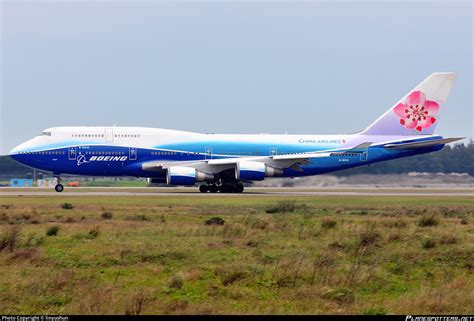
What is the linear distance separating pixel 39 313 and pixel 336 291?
241 inches

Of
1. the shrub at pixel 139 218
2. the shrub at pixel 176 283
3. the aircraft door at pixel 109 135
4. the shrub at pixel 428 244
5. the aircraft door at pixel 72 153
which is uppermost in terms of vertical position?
the aircraft door at pixel 109 135

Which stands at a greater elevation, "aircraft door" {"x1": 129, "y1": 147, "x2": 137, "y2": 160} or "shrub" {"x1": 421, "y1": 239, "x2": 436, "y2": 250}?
"aircraft door" {"x1": 129, "y1": 147, "x2": 137, "y2": 160}

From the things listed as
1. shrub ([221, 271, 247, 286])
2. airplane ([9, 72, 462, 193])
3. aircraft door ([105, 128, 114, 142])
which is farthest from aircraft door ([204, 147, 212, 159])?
shrub ([221, 271, 247, 286])

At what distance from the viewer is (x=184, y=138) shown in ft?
195

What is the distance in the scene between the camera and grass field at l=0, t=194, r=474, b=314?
50.6ft

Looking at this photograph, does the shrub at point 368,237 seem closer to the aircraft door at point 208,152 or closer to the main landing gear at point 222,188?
the aircraft door at point 208,152

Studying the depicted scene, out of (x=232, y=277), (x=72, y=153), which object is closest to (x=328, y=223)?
(x=232, y=277)

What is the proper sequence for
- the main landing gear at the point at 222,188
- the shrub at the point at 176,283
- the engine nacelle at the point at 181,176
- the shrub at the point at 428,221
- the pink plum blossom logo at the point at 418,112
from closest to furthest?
1. the shrub at the point at 176,283
2. the shrub at the point at 428,221
3. the engine nacelle at the point at 181,176
4. the main landing gear at the point at 222,188
5. the pink plum blossom logo at the point at 418,112

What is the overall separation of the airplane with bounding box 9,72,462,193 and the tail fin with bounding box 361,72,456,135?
0.27 feet

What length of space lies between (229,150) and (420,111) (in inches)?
643

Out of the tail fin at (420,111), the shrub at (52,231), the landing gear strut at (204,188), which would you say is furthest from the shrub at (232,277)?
the tail fin at (420,111)

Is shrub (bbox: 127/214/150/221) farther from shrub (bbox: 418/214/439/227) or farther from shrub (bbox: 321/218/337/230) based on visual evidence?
shrub (bbox: 418/214/439/227)

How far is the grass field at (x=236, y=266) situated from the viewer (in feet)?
50.6

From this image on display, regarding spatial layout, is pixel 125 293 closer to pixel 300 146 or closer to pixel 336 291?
pixel 336 291
